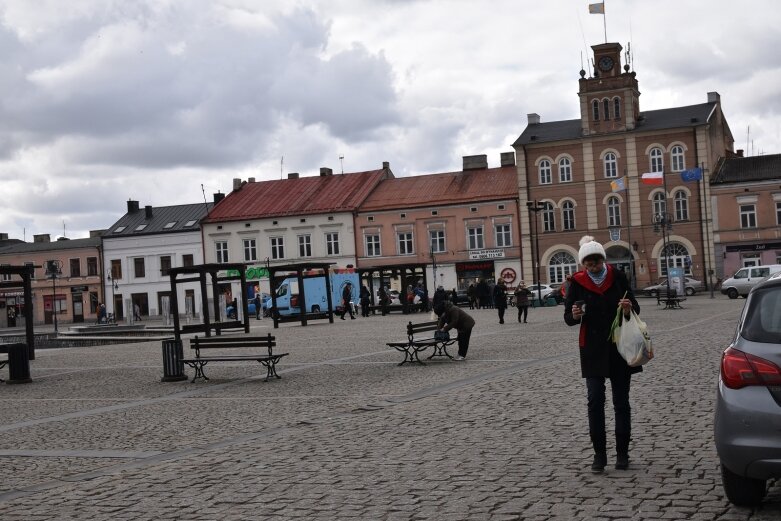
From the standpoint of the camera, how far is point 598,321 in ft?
26.2

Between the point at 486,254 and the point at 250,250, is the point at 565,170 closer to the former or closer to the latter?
the point at 486,254

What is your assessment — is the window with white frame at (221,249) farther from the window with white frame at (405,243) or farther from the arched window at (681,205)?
the arched window at (681,205)

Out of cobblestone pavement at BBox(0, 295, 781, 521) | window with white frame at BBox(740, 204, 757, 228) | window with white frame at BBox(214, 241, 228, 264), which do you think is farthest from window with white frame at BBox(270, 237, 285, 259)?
cobblestone pavement at BBox(0, 295, 781, 521)

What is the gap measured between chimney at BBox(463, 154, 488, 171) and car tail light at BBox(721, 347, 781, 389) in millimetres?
69542

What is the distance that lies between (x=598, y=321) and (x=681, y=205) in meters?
60.9

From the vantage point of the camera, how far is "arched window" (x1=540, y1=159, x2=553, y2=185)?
6944cm

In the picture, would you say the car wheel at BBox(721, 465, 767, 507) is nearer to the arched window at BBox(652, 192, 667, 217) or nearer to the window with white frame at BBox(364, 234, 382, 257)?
the arched window at BBox(652, 192, 667, 217)

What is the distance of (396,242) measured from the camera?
240 feet

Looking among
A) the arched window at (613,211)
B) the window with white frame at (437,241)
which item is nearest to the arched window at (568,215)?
the arched window at (613,211)

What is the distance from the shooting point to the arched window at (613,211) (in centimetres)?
6750

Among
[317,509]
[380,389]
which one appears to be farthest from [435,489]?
[380,389]

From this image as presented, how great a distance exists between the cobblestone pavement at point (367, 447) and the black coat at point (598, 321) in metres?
0.81

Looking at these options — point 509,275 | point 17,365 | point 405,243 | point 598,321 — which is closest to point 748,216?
point 509,275

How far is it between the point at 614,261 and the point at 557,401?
5631cm
